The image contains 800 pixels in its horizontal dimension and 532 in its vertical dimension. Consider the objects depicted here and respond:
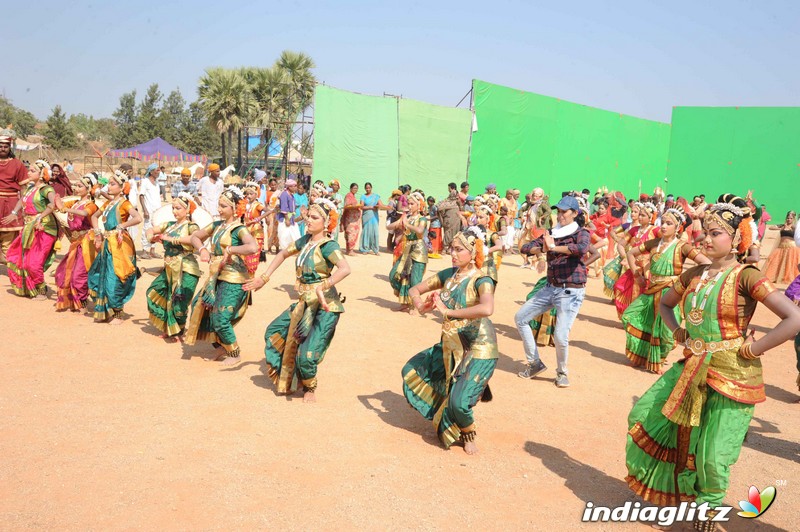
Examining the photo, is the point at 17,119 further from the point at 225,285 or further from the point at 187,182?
the point at 225,285

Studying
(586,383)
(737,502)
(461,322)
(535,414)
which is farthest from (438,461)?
(586,383)

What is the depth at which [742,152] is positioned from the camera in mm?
31094

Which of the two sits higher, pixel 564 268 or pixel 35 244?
pixel 564 268

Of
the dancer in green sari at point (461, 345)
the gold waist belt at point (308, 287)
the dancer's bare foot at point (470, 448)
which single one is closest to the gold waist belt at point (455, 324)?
the dancer in green sari at point (461, 345)

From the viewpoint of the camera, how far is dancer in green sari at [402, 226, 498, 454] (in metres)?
4.93

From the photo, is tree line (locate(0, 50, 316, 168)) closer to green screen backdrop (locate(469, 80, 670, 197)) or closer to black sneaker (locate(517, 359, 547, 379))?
green screen backdrop (locate(469, 80, 670, 197))

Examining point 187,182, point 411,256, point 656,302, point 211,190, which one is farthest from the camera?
point 187,182

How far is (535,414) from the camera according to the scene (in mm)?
6172

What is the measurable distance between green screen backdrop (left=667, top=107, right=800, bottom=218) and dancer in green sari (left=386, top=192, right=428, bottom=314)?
25.5 m

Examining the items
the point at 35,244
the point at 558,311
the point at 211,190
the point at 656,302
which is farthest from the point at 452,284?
the point at 211,190

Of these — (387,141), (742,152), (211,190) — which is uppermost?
(742,152)

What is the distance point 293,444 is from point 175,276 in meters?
3.41

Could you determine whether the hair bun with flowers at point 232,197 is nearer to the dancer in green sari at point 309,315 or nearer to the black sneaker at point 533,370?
the dancer in green sari at point 309,315

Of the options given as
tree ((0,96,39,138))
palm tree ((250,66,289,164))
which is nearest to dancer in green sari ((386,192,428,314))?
palm tree ((250,66,289,164))
